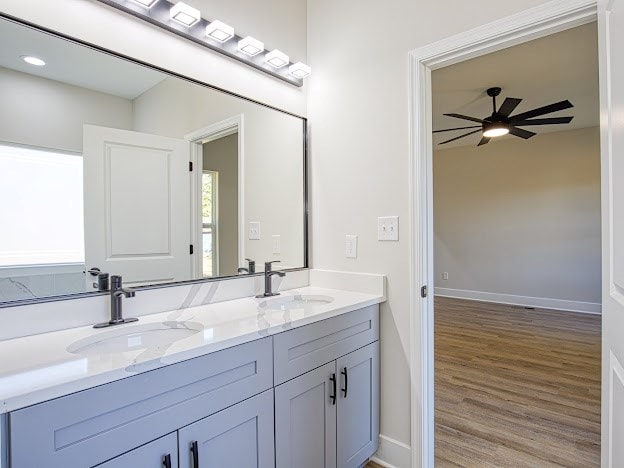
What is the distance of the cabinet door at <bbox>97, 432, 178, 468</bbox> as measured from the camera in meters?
0.93

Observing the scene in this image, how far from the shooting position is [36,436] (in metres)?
0.80

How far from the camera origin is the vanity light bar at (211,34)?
59.5 inches

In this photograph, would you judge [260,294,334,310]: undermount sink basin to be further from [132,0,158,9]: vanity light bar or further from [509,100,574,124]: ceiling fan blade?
[509,100,574,124]: ceiling fan blade

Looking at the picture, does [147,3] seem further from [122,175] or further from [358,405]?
[358,405]

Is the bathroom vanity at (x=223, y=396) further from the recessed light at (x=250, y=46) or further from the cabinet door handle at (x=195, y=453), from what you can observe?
the recessed light at (x=250, y=46)

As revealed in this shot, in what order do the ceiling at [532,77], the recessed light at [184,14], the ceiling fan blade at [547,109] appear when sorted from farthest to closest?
the ceiling fan blade at [547,109] → the ceiling at [532,77] → the recessed light at [184,14]

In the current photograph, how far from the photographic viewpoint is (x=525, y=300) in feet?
17.5

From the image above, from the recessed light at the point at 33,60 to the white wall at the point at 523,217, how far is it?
5.75 m

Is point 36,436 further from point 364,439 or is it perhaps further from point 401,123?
point 401,123

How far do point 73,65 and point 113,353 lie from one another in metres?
1.10

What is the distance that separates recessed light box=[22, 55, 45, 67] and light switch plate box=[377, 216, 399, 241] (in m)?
1.55

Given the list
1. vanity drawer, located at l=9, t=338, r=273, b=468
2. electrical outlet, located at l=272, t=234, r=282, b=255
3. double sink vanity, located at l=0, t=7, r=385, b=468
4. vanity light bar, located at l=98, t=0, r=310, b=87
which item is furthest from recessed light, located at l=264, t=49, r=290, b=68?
vanity drawer, located at l=9, t=338, r=273, b=468

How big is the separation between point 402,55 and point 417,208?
776 mm

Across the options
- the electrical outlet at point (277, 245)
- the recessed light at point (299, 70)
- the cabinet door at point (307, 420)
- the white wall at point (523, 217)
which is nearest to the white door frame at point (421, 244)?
the cabinet door at point (307, 420)
